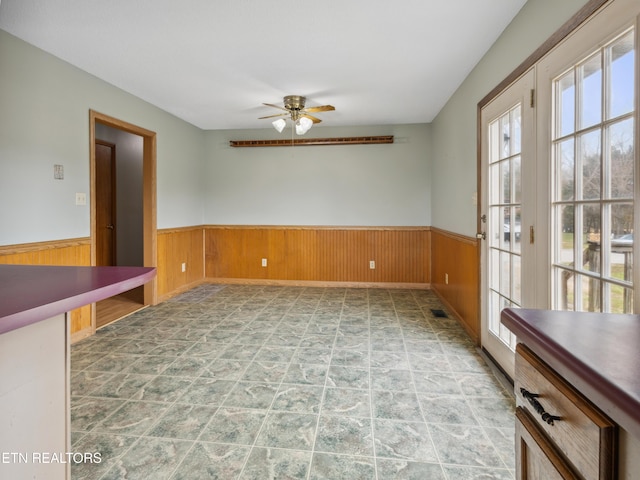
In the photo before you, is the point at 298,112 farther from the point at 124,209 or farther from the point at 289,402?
the point at 124,209

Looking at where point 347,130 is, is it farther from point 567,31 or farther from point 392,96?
point 567,31

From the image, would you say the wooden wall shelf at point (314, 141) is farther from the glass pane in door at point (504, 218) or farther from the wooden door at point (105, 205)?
the glass pane in door at point (504, 218)

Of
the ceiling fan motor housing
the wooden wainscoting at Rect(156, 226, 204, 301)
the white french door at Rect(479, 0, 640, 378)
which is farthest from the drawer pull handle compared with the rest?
the wooden wainscoting at Rect(156, 226, 204, 301)

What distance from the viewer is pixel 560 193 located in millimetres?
1652

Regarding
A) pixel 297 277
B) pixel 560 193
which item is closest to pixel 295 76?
pixel 560 193

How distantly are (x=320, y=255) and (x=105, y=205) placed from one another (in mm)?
3280

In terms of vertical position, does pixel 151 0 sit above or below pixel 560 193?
above

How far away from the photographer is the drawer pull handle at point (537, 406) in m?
0.70

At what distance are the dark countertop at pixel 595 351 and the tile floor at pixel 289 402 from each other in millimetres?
1017

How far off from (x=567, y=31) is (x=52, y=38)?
330 centimetres

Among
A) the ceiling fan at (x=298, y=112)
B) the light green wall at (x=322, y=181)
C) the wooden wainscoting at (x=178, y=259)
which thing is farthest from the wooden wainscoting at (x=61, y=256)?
the light green wall at (x=322, y=181)

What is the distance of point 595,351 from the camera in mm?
613

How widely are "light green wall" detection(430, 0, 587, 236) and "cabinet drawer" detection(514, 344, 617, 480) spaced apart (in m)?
1.66

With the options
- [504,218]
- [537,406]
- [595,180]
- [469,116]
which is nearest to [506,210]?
[504,218]
